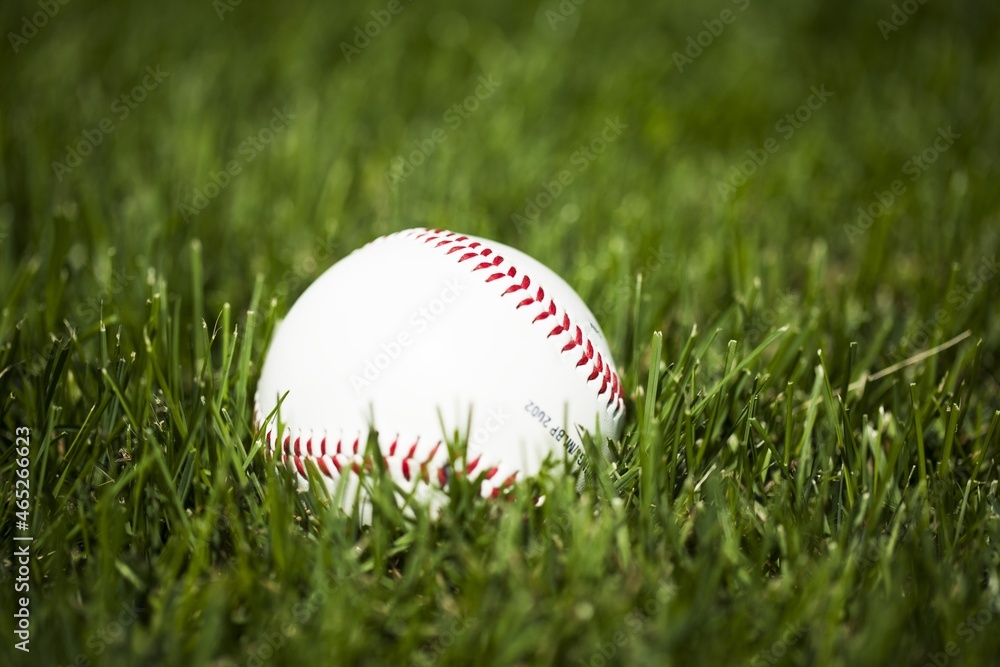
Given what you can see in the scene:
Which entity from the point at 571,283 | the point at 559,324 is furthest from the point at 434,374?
the point at 571,283

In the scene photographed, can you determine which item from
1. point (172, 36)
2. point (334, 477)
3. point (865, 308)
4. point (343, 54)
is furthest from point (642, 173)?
point (172, 36)

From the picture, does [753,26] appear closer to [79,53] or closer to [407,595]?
[79,53]

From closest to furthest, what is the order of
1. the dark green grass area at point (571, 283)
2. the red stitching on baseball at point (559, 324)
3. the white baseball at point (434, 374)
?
1. the dark green grass area at point (571, 283)
2. the white baseball at point (434, 374)
3. the red stitching on baseball at point (559, 324)

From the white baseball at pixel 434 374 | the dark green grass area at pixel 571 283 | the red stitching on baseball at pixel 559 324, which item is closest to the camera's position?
the dark green grass area at pixel 571 283

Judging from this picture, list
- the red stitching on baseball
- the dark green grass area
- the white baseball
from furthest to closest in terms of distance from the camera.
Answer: the red stitching on baseball < the white baseball < the dark green grass area

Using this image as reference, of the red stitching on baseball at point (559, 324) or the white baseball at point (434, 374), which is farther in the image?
the red stitching on baseball at point (559, 324)

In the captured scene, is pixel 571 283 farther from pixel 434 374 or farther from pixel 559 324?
pixel 434 374
